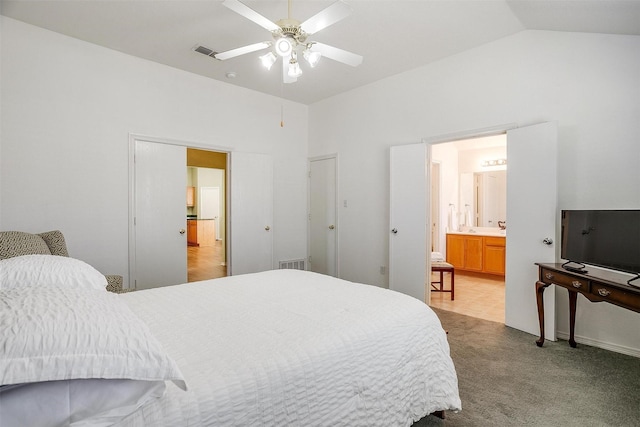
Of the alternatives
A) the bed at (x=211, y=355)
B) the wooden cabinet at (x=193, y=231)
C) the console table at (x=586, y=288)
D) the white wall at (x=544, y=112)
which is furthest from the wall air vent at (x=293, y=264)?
the wooden cabinet at (x=193, y=231)

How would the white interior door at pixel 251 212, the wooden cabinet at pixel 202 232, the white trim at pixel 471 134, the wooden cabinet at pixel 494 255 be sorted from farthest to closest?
the wooden cabinet at pixel 202 232 → the wooden cabinet at pixel 494 255 → the white interior door at pixel 251 212 → the white trim at pixel 471 134

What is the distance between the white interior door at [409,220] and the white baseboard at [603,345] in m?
1.37

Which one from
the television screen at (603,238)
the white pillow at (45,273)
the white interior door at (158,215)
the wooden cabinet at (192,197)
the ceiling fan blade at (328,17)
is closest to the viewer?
the white pillow at (45,273)

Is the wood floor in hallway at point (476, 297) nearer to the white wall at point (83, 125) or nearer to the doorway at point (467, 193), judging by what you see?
the doorway at point (467, 193)

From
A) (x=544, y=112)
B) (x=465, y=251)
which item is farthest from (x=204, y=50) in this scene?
(x=465, y=251)

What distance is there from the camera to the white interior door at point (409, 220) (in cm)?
386

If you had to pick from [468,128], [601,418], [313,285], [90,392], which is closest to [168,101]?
[313,285]

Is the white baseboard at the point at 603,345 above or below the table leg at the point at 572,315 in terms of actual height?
below

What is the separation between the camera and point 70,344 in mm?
779

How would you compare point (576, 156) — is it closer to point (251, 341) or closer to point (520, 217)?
point (520, 217)

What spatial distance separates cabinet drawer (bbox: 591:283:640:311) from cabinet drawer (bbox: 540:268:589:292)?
7 centimetres

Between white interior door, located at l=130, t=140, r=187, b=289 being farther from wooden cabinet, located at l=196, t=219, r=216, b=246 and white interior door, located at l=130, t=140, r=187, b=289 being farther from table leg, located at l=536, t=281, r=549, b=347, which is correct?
wooden cabinet, located at l=196, t=219, r=216, b=246

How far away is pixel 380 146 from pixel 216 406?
13.0ft

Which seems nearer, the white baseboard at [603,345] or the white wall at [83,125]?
the white baseboard at [603,345]
